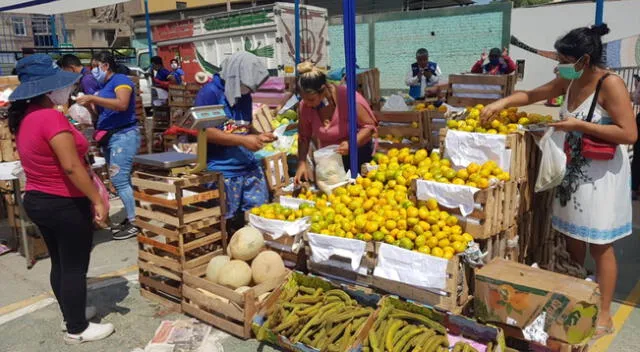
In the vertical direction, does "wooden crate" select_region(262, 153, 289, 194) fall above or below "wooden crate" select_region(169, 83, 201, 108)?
below

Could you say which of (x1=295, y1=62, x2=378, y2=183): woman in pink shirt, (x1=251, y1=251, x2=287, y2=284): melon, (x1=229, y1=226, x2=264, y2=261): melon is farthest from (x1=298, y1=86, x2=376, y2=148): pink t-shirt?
(x1=251, y1=251, x2=287, y2=284): melon

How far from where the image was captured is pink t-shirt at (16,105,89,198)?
3.32 metres

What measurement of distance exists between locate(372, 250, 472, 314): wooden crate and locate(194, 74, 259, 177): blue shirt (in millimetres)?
1718

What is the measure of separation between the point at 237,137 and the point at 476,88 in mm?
4123

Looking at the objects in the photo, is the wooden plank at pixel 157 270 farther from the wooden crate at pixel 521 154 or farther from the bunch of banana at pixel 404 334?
the wooden crate at pixel 521 154

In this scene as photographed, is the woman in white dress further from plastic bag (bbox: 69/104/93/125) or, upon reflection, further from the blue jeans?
plastic bag (bbox: 69/104/93/125)

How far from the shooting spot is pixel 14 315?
445 cm

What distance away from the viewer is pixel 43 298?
15.7 feet

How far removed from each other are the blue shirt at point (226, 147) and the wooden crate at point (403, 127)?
254 cm

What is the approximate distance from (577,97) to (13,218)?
6.25m

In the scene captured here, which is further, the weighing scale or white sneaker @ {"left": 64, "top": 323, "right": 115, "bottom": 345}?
the weighing scale

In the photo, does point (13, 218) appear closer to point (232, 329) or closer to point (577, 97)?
point (232, 329)

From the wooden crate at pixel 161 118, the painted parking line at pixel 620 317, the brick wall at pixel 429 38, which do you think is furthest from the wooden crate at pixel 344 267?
the brick wall at pixel 429 38

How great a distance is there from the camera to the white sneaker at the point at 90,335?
388 centimetres
